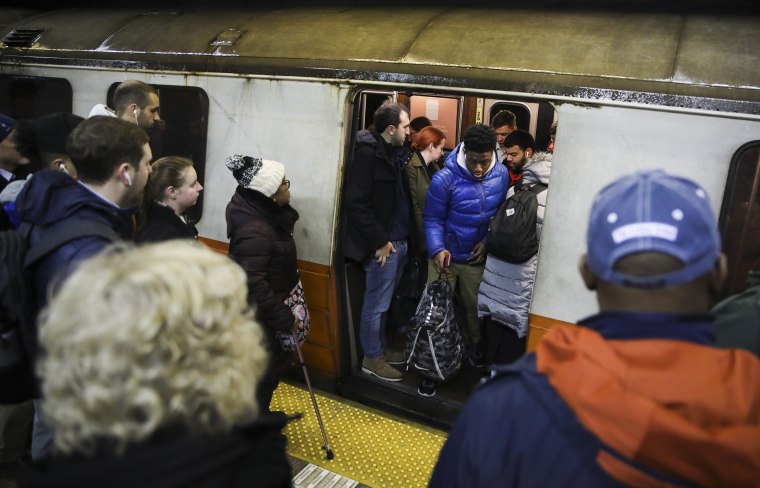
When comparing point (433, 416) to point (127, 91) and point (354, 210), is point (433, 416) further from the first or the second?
point (127, 91)

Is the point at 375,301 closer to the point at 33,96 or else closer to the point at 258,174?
the point at 258,174

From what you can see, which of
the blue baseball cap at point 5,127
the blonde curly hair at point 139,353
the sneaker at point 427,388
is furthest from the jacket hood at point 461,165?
the blonde curly hair at point 139,353

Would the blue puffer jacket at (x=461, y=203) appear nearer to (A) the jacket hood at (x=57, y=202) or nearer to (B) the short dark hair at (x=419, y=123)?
(B) the short dark hair at (x=419, y=123)

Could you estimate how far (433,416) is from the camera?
3.87 m

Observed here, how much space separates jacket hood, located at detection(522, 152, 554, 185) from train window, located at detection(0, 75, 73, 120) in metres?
3.68

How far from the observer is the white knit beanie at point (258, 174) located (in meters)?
3.19

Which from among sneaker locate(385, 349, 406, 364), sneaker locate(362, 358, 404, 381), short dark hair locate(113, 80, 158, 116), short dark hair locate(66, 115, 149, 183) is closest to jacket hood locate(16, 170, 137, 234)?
short dark hair locate(66, 115, 149, 183)

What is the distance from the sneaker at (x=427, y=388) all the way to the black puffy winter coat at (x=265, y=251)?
1280 mm

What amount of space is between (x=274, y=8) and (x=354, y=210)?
72.8 inches

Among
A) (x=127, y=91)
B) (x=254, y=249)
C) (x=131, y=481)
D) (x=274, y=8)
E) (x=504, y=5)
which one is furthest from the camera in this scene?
(x=274, y=8)

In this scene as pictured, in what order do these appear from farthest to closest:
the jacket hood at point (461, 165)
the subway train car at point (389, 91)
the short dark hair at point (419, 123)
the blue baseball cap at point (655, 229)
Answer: the short dark hair at point (419, 123), the jacket hood at point (461, 165), the subway train car at point (389, 91), the blue baseball cap at point (655, 229)

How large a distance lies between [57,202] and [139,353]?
1.46m

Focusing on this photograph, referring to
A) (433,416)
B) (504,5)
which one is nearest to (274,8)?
(504,5)

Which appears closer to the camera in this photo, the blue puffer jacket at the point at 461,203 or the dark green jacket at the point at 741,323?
the dark green jacket at the point at 741,323
